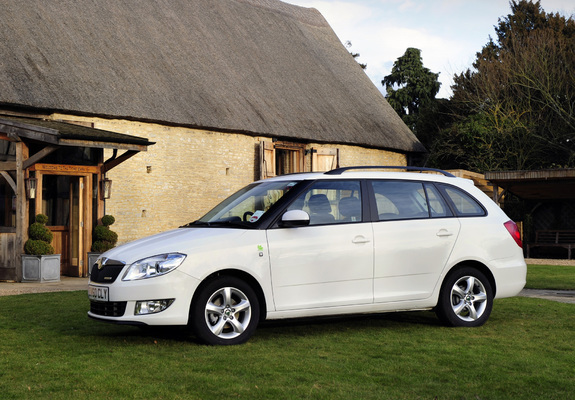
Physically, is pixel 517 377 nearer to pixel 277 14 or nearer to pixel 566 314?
pixel 566 314

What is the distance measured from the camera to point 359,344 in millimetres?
6867

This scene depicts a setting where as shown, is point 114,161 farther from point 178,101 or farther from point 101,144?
point 178,101

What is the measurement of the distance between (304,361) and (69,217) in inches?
459

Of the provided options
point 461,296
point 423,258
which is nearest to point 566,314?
point 461,296

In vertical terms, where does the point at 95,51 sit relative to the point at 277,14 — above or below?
below

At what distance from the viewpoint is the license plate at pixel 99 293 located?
6723 millimetres

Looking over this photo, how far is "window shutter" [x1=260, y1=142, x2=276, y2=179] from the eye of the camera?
2150cm

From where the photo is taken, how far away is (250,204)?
762cm

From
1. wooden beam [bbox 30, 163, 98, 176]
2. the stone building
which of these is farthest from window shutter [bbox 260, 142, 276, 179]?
wooden beam [bbox 30, 163, 98, 176]

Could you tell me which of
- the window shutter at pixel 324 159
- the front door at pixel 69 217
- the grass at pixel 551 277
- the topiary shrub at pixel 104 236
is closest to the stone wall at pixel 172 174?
the topiary shrub at pixel 104 236

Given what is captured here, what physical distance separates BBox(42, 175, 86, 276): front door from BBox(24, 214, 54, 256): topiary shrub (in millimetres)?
1232

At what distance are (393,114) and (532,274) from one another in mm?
13797

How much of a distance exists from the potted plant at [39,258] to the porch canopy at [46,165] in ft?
0.50

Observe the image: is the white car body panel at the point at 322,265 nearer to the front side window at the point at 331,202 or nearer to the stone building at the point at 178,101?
the front side window at the point at 331,202
